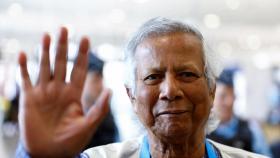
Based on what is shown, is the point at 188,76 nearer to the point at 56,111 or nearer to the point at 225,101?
the point at 56,111

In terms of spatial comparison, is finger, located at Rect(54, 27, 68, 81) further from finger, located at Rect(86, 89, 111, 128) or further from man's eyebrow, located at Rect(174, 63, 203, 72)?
man's eyebrow, located at Rect(174, 63, 203, 72)

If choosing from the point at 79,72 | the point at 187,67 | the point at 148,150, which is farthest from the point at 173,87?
the point at 79,72

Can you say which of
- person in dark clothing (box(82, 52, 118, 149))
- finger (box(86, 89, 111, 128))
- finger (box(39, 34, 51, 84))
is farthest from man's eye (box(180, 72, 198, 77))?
person in dark clothing (box(82, 52, 118, 149))

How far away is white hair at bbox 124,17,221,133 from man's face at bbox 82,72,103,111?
1899 millimetres

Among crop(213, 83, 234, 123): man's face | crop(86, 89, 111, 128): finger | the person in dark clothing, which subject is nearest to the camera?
crop(86, 89, 111, 128): finger

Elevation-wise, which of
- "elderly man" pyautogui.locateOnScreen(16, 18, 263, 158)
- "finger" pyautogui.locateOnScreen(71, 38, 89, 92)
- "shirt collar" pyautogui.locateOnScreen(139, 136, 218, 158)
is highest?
"finger" pyautogui.locateOnScreen(71, 38, 89, 92)

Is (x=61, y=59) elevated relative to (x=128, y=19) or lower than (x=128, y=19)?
elevated

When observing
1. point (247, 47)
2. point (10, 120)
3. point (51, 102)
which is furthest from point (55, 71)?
point (247, 47)

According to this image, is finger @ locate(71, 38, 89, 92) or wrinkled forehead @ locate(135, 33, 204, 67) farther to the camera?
wrinkled forehead @ locate(135, 33, 204, 67)

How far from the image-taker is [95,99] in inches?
170

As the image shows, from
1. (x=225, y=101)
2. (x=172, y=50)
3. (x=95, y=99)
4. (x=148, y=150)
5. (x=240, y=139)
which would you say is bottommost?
(x=240, y=139)

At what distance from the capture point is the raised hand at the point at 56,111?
1.74 metres

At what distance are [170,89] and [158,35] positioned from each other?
0.91 feet

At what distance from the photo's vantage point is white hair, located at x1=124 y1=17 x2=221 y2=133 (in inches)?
90.0
